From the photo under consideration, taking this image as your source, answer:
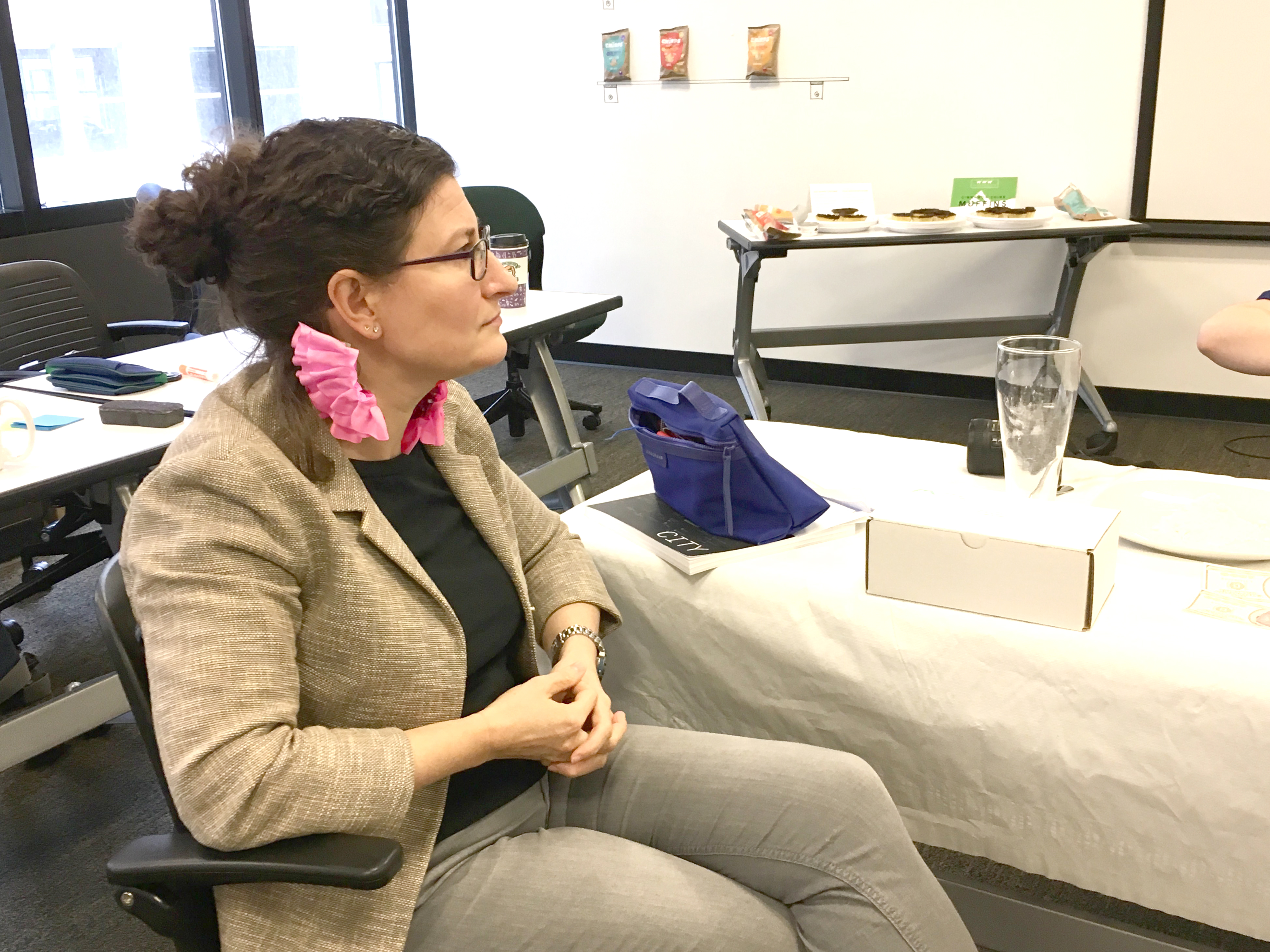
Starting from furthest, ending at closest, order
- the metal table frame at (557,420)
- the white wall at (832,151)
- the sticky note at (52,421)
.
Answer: the white wall at (832,151), the metal table frame at (557,420), the sticky note at (52,421)

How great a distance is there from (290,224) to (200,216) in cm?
9

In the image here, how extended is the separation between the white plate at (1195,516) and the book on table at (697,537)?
32 centimetres

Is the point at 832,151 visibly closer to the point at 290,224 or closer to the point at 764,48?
the point at 764,48

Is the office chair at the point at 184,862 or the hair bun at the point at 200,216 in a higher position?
the hair bun at the point at 200,216

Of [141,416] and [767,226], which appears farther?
[767,226]

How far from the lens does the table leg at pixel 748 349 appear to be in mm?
3939

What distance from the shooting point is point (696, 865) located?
1.12 metres

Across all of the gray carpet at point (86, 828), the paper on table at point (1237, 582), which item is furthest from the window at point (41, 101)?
the paper on table at point (1237, 582)

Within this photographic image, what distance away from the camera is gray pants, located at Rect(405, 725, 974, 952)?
1022 millimetres

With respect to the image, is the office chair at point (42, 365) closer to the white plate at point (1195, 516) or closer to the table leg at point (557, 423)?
the table leg at point (557, 423)

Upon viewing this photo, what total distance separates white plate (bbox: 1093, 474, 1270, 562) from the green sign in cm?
294

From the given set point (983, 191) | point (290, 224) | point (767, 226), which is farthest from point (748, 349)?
point (290, 224)

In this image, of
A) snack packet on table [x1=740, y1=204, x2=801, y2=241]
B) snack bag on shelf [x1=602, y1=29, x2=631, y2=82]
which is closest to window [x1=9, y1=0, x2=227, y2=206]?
snack bag on shelf [x1=602, y1=29, x2=631, y2=82]

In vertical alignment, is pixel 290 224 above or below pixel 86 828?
above
